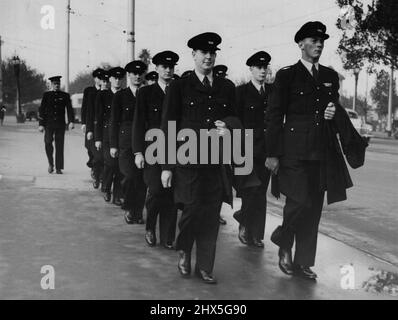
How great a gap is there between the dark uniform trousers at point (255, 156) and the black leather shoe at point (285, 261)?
1.18 metres

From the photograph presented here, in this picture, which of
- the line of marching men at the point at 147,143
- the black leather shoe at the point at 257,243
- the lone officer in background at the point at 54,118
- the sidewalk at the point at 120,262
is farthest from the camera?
the lone officer in background at the point at 54,118

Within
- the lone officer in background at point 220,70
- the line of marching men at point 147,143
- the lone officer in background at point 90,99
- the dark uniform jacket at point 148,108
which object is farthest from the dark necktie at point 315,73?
the lone officer in background at point 90,99

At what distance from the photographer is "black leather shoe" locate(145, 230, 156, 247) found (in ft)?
21.3

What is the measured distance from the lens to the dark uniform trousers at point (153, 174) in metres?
6.33

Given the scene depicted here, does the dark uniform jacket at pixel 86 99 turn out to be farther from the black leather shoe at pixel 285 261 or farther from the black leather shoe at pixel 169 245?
the black leather shoe at pixel 285 261

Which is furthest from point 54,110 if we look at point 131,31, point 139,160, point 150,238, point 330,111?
point 330,111

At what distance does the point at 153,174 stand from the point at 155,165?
0.10 meters

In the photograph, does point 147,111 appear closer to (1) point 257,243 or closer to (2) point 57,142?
(1) point 257,243

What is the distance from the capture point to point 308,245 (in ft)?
17.4

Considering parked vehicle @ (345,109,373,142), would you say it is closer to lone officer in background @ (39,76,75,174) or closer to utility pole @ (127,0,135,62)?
utility pole @ (127,0,135,62)

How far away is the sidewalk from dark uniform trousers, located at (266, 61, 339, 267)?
1.55 feet

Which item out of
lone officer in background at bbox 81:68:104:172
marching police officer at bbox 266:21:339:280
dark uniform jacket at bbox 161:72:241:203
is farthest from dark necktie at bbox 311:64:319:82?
lone officer in background at bbox 81:68:104:172

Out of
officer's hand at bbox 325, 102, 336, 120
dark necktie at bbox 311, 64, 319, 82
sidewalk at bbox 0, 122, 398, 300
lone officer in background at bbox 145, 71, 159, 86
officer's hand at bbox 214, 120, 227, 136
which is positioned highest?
lone officer in background at bbox 145, 71, 159, 86
